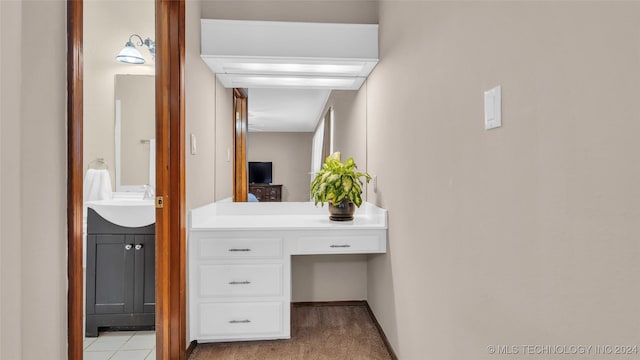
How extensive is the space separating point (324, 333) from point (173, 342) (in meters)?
0.95

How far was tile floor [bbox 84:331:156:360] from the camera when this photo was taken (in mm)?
2115

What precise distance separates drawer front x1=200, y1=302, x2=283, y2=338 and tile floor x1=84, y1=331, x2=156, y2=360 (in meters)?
0.38

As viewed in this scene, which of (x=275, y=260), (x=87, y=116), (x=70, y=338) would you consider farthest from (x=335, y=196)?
(x=87, y=116)

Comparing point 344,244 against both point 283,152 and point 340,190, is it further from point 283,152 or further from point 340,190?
point 283,152

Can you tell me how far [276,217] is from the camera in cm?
266

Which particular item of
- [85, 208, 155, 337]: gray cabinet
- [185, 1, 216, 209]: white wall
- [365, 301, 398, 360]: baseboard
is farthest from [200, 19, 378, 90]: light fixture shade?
[365, 301, 398, 360]: baseboard

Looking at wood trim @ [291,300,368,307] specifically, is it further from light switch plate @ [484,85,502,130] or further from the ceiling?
light switch plate @ [484,85,502,130]

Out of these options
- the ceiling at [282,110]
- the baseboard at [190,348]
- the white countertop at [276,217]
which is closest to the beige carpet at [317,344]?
the baseboard at [190,348]

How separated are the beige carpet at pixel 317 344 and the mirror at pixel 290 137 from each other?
3.00 ft

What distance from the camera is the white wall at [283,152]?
2.69 m

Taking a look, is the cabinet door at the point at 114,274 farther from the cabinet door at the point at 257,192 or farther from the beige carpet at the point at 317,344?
the cabinet door at the point at 257,192

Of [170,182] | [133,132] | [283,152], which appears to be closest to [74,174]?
[170,182]

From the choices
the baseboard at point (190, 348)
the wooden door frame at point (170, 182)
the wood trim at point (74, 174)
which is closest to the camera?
the wood trim at point (74, 174)

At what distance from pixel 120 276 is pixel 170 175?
0.90 meters
